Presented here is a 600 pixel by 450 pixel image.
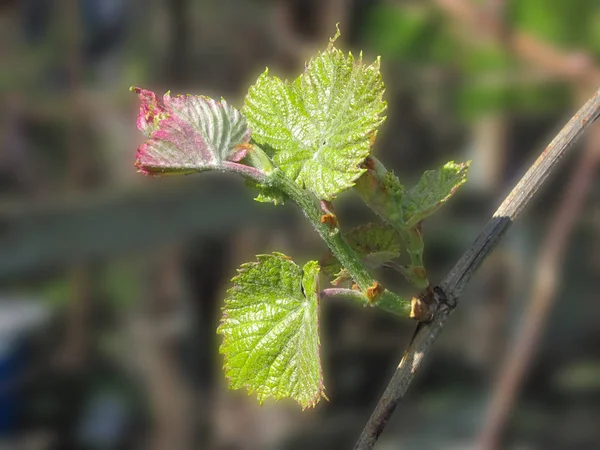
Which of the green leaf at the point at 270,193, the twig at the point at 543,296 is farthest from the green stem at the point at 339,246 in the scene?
the twig at the point at 543,296

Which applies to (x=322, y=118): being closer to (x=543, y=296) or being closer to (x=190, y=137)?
(x=190, y=137)

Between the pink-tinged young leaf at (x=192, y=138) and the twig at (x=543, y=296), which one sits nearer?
the pink-tinged young leaf at (x=192, y=138)

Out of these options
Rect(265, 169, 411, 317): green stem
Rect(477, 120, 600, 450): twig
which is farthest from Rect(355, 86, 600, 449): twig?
Rect(477, 120, 600, 450): twig

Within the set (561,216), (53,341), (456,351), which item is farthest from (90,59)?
(561,216)

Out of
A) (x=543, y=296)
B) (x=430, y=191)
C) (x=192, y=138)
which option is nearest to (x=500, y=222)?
(x=430, y=191)

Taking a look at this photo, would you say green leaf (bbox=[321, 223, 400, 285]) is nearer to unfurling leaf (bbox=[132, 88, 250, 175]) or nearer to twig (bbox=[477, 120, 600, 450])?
unfurling leaf (bbox=[132, 88, 250, 175])

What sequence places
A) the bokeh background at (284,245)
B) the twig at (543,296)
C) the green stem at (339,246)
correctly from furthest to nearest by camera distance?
the bokeh background at (284,245) → the twig at (543,296) → the green stem at (339,246)

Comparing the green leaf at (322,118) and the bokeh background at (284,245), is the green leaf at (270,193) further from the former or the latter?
the bokeh background at (284,245)
